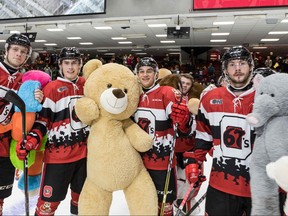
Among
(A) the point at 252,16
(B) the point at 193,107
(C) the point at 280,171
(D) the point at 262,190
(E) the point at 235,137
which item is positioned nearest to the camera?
(C) the point at 280,171

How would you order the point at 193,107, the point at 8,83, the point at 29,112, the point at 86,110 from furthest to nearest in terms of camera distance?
the point at 193,107
the point at 8,83
the point at 29,112
the point at 86,110

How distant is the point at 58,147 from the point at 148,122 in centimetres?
65

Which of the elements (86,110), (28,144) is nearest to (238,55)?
(86,110)

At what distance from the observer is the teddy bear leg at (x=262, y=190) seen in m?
1.37

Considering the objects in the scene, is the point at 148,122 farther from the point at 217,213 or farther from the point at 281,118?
the point at 281,118

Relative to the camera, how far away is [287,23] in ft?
27.6

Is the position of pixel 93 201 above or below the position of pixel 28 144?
below

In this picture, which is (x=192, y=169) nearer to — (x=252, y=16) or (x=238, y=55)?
(x=238, y=55)

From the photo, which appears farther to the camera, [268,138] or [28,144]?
[28,144]

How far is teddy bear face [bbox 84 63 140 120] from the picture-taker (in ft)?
6.12

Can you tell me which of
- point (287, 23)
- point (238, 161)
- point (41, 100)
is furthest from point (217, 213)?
point (287, 23)

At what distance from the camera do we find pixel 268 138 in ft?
4.57

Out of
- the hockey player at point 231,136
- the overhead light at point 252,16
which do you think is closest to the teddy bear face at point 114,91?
the hockey player at point 231,136

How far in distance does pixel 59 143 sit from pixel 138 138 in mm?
582
